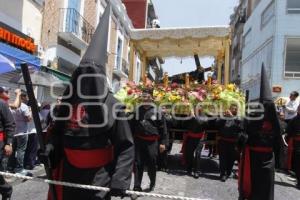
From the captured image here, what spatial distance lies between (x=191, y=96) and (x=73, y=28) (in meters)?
11.3

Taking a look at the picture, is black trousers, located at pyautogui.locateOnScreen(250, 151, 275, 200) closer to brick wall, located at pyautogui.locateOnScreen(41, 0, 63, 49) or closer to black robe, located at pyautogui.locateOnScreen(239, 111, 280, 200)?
black robe, located at pyautogui.locateOnScreen(239, 111, 280, 200)

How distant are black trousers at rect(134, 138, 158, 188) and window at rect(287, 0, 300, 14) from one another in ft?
63.7

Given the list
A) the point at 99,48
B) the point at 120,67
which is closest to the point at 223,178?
the point at 99,48

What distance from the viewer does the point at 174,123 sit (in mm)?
11398

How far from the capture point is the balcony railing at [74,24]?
65.1 feet

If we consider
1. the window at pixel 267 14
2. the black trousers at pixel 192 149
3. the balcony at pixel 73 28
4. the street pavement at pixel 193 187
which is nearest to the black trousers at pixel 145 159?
the street pavement at pixel 193 187

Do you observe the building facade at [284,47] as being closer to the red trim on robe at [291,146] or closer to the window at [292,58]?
the window at [292,58]

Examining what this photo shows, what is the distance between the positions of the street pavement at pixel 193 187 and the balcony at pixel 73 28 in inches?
399

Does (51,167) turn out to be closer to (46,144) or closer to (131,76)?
(46,144)

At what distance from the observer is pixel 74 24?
2098 cm

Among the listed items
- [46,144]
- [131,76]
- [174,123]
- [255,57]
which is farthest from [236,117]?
[255,57]

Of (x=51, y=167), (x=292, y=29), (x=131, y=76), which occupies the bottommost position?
(x=51, y=167)

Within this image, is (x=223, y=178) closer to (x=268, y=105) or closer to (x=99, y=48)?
(x=268, y=105)

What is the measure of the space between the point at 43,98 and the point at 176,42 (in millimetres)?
6363
